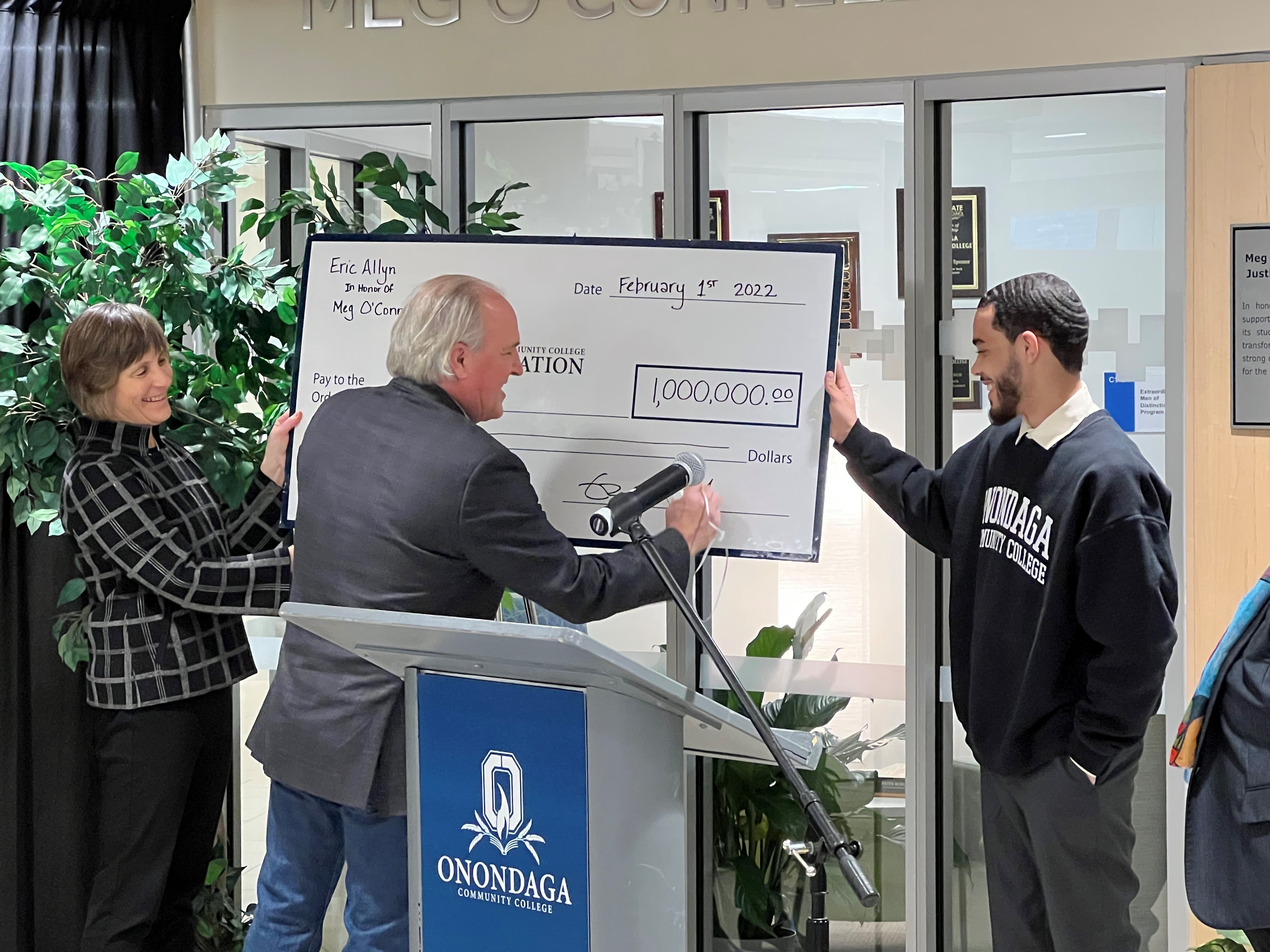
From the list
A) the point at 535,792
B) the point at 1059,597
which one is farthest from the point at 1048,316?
the point at 535,792

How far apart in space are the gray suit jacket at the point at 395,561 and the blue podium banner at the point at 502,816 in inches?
11.2

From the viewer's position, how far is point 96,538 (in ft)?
9.14

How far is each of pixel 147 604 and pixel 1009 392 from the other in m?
1.84

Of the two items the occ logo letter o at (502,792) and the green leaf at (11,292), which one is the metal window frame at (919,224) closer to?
the green leaf at (11,292)

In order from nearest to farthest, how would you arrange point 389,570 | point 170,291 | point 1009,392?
point 389,570, point 1009,392, point 170,291

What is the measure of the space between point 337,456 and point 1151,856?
6.83 ft

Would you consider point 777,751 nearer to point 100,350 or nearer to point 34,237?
point 100,350

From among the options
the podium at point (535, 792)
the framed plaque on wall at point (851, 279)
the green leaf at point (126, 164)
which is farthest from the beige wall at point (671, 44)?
the podium at point (535, 792)

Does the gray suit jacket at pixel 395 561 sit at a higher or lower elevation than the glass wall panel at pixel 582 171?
lower

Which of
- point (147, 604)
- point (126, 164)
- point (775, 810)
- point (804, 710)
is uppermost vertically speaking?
point (126, 164)

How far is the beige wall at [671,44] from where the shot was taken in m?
2.95

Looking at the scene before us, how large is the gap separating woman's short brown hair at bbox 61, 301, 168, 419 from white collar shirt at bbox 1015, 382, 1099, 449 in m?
1.81

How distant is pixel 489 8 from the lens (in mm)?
3328

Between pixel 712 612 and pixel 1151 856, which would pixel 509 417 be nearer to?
pixel 712 612
